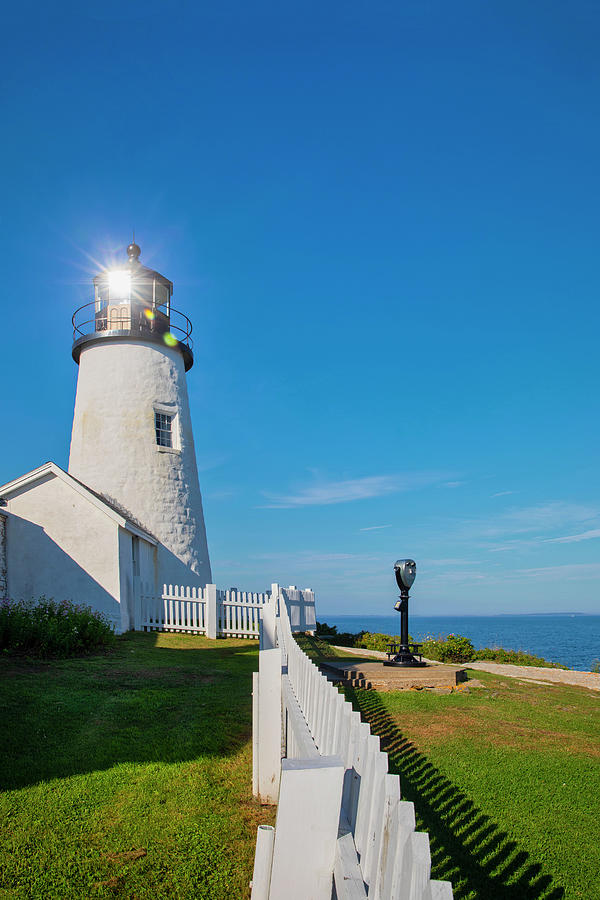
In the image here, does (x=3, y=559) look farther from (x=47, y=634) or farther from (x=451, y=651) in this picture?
(x=451, y=651)

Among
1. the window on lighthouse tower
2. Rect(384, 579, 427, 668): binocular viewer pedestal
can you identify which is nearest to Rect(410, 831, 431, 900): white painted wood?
Rect(384, 579, 427, 668): binocular viewer pedestal

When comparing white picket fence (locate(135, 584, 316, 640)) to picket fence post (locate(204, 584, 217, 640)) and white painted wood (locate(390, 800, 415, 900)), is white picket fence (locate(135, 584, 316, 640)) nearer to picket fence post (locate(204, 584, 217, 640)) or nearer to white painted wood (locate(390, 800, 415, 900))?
picket fence post (locate(204, 584, 217, 640))

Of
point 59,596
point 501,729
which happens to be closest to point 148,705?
point 501,729

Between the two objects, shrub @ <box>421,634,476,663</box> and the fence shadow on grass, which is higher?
the fence shadow on grass

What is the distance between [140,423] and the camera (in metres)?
20.6

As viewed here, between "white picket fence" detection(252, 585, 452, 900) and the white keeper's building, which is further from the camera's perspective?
the white keeper's building

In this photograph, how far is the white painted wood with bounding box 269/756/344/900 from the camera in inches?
82.7

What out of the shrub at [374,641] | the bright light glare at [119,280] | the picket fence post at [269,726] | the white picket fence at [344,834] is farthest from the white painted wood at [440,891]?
the bright light glare at [119,280]

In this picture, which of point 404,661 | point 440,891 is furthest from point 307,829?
point 404,661

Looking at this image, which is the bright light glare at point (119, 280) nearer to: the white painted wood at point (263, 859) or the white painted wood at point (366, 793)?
the white painted wood at point (263, 859)

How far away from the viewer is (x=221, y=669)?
11.2 meters

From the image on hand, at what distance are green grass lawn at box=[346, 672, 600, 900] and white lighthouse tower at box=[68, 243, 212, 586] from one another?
1253 centimetres

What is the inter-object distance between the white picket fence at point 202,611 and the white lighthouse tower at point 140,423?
140 cm

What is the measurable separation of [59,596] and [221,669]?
7.80m
